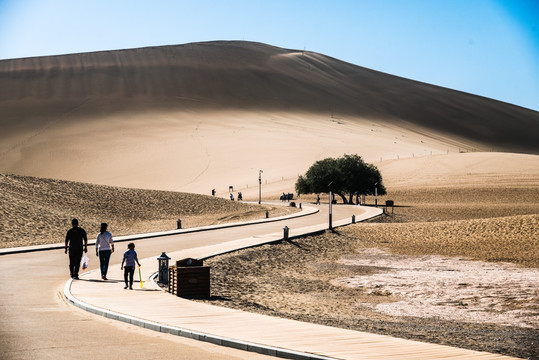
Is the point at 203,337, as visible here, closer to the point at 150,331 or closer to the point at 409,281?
the point at 150,331

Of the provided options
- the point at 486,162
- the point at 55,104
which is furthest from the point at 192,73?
the point at 486,162

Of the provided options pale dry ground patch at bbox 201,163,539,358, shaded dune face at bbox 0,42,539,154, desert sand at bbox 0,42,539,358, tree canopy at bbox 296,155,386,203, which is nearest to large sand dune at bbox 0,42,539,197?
shaded dune face at bbox 0,42,539,154

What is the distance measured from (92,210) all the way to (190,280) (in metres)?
33.6

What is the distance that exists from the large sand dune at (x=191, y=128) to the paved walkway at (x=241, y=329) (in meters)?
78.5

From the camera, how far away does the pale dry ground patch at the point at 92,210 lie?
3703cm

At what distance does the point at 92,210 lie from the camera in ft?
A: 156

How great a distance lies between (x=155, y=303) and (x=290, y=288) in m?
6.77

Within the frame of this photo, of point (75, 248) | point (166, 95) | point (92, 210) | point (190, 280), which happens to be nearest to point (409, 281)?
point (190, 280)

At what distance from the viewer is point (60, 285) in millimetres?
17500

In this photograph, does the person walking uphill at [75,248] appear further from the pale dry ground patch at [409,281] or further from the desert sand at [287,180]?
the desert sand at [287,180]

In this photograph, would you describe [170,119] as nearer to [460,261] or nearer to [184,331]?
[460,261]

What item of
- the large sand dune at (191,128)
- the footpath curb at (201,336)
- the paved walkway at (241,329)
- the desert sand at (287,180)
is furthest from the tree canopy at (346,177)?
the footpath curb at (201,336)

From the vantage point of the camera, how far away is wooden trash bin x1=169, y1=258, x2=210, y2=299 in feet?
51.0

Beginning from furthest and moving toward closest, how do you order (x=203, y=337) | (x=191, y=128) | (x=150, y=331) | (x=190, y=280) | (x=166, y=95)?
(x=166, y=95) < (x=191, y=128) < (x=190, y=280) < (x=150, y=331) < (x=203, y=337)
